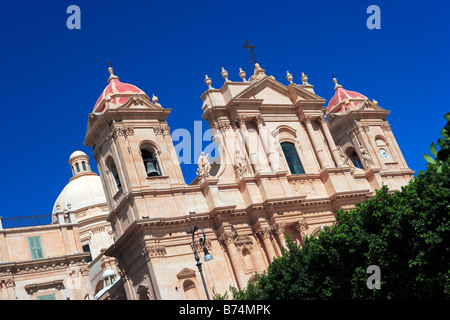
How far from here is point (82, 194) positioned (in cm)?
6094

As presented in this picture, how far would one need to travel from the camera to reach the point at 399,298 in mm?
21016

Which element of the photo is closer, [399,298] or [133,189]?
[399,298]

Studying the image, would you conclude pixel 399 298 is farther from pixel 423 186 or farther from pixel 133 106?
pixel 133 106

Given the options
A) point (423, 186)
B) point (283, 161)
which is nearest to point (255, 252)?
point (283, 161)

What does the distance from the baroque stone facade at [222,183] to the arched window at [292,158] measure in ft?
0.24

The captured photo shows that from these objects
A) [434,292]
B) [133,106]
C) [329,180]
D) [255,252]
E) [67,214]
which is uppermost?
[133,106]

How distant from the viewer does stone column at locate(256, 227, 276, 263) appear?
31.3 metres

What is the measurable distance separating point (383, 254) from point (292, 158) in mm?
15307

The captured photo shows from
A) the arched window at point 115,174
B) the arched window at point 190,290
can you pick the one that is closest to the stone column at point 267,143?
the arched window at point 190,290

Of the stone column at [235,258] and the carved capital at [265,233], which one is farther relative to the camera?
the carved capital at [265,233]

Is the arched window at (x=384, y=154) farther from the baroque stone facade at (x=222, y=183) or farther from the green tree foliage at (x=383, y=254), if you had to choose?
the green tree foliage at (x=383, y=254)

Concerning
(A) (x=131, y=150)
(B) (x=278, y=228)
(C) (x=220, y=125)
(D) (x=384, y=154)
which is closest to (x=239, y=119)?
(C) (x=220, y=125)

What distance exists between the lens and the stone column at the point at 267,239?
31.3 metres
